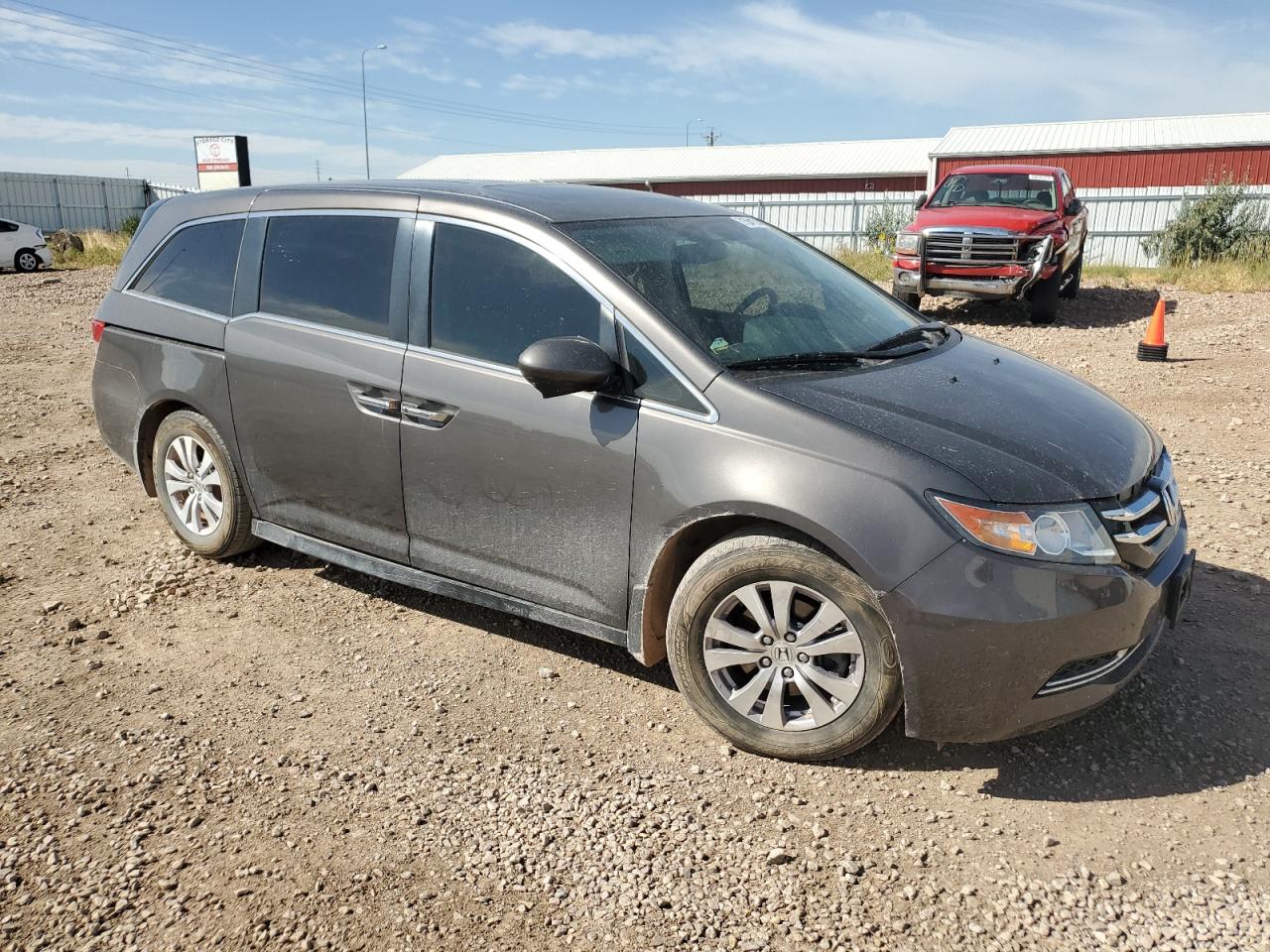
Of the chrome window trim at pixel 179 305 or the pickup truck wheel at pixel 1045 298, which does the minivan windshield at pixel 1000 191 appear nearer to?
the pickup truck wheel at pixel 1045 298

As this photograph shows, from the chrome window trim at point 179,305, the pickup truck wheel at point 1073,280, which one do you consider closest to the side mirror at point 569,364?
the chrome window trim at point 179,305

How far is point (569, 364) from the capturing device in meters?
3.21

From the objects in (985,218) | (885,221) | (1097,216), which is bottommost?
(885,221)

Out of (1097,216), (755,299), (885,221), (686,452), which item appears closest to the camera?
(686,452)

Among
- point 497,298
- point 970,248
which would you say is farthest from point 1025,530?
point 970,248

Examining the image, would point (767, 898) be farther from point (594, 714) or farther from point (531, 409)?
point (531, 409)

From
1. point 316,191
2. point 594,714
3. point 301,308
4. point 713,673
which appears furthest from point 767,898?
point 316,191

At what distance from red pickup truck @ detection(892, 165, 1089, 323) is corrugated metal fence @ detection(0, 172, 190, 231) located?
100 ft

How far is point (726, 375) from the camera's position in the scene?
322 centimetres

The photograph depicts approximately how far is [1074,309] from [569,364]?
41.7 feet

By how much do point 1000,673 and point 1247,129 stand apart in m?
35.8

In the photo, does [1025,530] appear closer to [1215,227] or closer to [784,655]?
[784,655]

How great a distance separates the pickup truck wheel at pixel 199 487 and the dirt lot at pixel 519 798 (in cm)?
Result: 21

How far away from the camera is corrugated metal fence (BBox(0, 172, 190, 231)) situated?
108 feet
